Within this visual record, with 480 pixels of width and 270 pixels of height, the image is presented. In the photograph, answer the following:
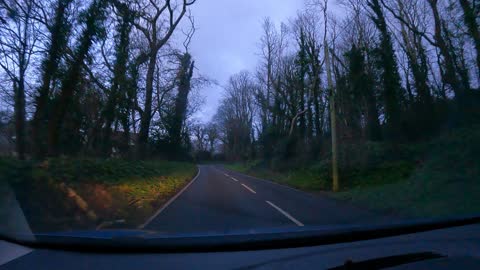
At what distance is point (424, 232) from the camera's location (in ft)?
12.9

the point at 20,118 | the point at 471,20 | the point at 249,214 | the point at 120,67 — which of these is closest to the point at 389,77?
the point at 471,20

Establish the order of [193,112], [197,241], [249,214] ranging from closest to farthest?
[197,241]
[249,214]
[193,112]

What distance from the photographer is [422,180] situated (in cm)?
1357

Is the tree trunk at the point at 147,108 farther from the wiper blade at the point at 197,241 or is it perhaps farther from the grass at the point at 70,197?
the wiper blade at the point at 197,241

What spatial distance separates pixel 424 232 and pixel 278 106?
35.1 metres

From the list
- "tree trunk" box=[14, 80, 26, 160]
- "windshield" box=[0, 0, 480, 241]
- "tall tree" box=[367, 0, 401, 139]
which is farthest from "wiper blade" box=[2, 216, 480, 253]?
"tall tree" box=[367, 0, 401, 139]

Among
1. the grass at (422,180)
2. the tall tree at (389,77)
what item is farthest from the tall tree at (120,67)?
the tall tree at (389,77)

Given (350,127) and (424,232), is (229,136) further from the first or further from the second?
(424,232)

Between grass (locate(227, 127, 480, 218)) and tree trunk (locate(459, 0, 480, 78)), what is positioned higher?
tree trunk (locate(459, 0, 480, 78))

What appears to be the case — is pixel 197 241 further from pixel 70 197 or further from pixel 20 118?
pixel 20 118

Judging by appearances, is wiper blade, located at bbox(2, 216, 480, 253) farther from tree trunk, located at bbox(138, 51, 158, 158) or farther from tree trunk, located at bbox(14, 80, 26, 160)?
tree trunk, located at bbox(138, 51, 158, 158)

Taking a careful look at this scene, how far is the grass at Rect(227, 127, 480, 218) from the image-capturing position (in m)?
10.1

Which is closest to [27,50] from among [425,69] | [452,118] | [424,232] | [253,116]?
[424,232]

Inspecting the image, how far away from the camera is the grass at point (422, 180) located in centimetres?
1014
